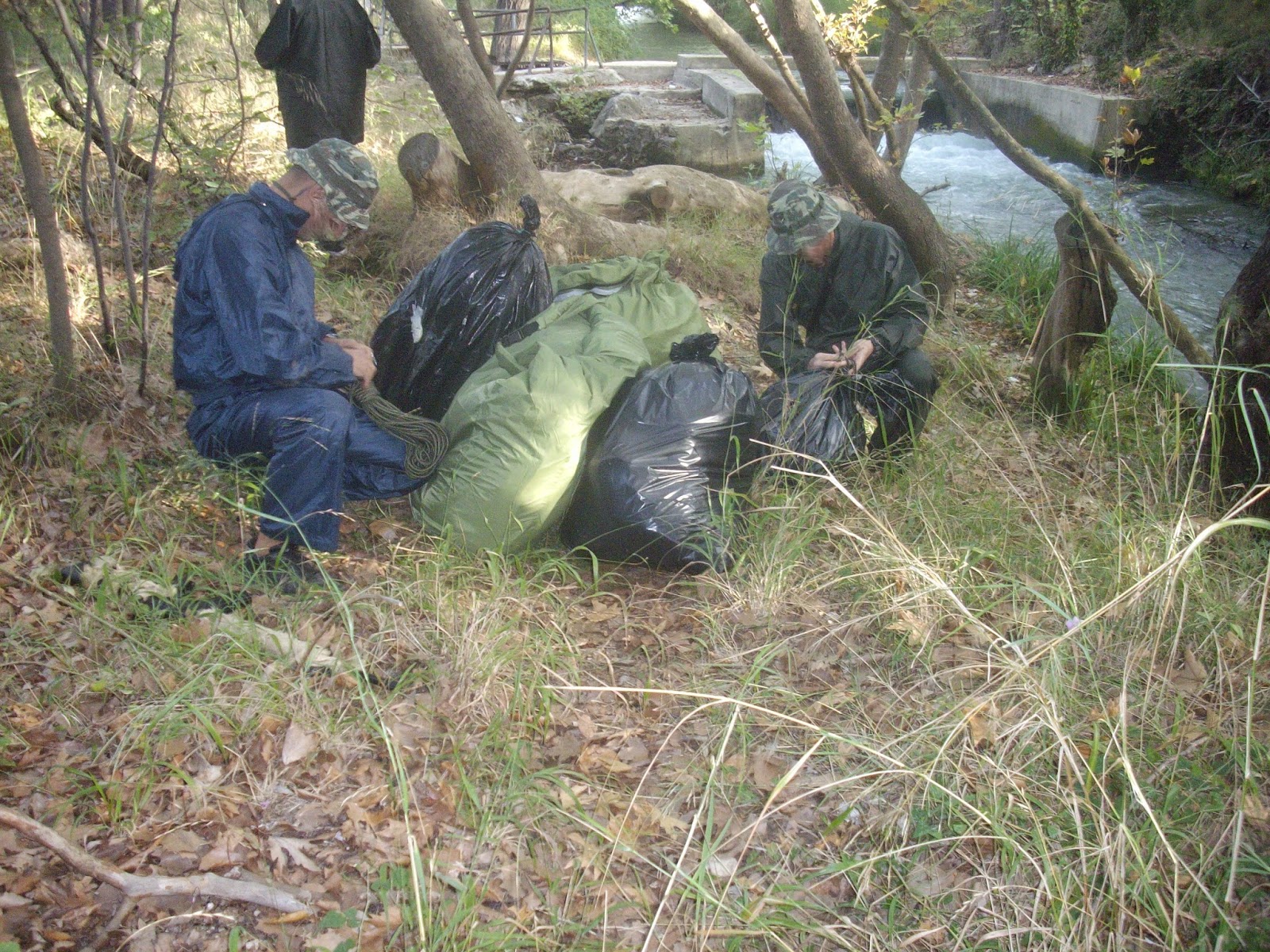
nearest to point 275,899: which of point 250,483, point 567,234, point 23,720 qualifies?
point 23,720

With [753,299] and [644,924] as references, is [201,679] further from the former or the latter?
[753,299]

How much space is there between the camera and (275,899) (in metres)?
1.95

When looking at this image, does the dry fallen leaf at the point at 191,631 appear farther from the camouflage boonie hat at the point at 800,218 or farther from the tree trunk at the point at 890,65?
the tree trunk at the point at 890,65

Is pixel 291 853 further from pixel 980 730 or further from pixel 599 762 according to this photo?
pixel 980 730

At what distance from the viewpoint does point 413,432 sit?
3.24 metres

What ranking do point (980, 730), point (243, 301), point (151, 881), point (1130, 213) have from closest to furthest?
point (151, 881)
point (980, 730)
point (243, 301)
point (1130, 213)

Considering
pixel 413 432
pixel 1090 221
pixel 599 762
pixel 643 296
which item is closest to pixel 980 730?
pixel 599 762

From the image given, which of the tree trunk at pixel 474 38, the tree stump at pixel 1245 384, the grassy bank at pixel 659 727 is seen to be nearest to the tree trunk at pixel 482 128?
the tree trunk at pixel 474 38

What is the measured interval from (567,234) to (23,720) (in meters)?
3.65

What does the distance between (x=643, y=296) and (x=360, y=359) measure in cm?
115

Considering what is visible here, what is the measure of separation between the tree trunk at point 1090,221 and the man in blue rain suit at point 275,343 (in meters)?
2.76

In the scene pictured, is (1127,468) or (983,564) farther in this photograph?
(1127,468)

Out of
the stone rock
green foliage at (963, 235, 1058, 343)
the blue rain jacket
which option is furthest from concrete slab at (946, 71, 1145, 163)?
the blue rain jacket

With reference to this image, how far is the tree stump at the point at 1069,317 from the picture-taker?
4.21 meters
